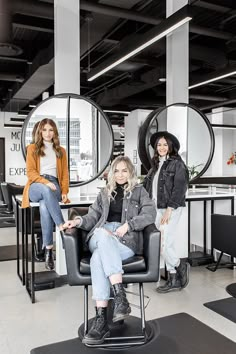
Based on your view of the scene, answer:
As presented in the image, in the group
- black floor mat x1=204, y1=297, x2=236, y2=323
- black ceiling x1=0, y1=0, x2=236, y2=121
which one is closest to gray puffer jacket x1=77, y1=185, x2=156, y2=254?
black floor mat x1=204, y1=297, x2=236, y2=323

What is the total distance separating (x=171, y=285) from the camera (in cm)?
340

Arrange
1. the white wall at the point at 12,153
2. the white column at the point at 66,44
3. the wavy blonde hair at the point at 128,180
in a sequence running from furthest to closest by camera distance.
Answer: the white wall at the point at 12,153 < the white column at the point at 66,44 < the wavy blonde hair at the point at 128,180

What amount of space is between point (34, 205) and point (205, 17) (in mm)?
4032

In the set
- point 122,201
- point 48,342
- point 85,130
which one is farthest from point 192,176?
point 48,342

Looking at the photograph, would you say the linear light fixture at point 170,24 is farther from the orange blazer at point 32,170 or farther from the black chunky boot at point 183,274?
the black chunky boot at point 183,274

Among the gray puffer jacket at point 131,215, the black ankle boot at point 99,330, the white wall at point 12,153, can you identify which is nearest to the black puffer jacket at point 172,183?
the gray puffer jacket at point 131,215

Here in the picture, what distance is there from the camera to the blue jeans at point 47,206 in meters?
3.19

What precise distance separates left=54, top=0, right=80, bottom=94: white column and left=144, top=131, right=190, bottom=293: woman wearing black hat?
1230 millimetres

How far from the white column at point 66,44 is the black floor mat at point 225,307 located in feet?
8.62

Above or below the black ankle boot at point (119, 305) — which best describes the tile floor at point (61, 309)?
below

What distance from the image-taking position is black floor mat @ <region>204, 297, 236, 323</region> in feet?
9.25

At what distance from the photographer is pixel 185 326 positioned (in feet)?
8.61

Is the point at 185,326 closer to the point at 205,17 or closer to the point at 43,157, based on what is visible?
the point at 43,157

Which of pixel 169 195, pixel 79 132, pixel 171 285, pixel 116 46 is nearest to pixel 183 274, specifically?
pixel 171 285
